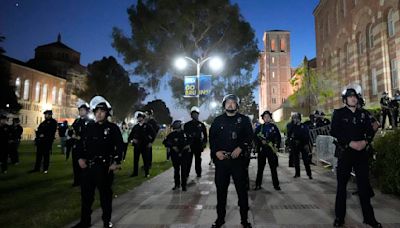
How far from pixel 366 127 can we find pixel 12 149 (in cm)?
1350

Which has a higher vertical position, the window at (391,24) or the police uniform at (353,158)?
the window at (391,24)

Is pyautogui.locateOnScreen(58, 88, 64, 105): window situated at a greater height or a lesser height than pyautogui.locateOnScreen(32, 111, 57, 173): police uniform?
greater

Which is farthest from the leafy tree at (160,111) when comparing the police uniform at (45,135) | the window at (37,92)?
the police uniform at (45,135)

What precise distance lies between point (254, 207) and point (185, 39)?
2805cm

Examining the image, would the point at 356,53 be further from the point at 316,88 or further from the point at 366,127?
the point at 366,127

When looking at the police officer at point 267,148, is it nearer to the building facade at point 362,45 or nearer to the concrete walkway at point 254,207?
the concrete walkway at point 254,207

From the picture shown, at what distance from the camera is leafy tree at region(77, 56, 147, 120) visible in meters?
59.7

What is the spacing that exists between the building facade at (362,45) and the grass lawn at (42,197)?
→ 2460cm

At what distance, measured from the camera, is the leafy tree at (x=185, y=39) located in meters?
31.4

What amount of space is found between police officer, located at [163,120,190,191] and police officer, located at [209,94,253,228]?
11.2ft

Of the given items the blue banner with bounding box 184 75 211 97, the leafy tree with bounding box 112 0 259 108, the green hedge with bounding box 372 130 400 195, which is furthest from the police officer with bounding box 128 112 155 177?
the leafy tree with bounding box 112 0 259 108

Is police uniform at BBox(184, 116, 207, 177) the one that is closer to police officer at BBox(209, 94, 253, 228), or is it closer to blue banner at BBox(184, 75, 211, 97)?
police officer at BBox(209, 94, 253, 228)

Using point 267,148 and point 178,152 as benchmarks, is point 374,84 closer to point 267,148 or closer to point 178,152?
point 267,148

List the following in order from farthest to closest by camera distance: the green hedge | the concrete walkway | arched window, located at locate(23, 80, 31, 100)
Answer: arched window, located at locate(23, 80, 31, 100) < the green hedge < the concrete walkway
